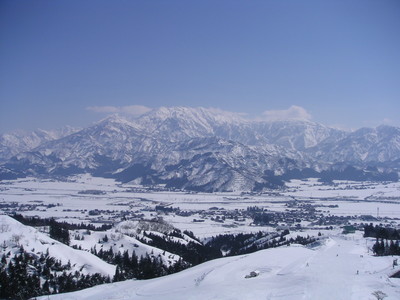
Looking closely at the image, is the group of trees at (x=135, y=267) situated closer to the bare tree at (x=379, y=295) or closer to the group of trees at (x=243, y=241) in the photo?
the group of trees at (x=243, y=241)

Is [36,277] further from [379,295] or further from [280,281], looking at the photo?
[379,295]

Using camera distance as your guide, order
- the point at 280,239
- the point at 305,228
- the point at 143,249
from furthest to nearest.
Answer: the point at 305,228 < the point at 280,239 < the point at 143,249

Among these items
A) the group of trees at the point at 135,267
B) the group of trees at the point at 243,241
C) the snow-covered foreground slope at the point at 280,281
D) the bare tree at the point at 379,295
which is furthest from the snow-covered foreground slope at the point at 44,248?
the bare tree at the point at 379,295

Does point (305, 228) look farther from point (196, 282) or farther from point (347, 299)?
point (347, 299)

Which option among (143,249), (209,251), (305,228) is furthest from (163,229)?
(305,228)

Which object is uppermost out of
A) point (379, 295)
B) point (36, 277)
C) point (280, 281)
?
point (379, 295)

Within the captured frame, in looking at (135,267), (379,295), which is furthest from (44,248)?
(379,295)
